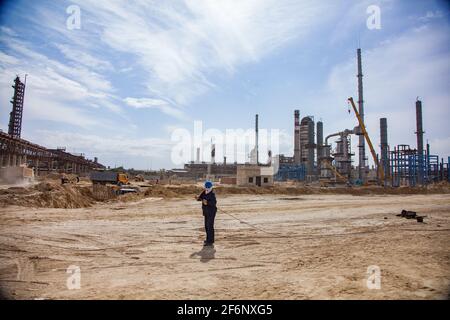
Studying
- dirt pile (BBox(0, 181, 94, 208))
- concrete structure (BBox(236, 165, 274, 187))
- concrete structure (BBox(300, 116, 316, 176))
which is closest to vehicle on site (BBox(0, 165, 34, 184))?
dirt pile (BBox(0, 181, 94, 208))

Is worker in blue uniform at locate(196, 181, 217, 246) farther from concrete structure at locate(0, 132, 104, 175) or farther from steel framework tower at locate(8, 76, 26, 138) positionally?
steel framework tower at locate(8, 76, 26, 138)

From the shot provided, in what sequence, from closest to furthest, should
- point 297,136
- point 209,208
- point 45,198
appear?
point 209,208 < point 45,198 < point 297,136

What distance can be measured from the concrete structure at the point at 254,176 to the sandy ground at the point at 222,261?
87.6ft

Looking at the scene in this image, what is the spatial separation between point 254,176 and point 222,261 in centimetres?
3088

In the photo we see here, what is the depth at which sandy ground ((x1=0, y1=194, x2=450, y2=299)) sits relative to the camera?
3.60 metres

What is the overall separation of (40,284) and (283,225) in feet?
24.3

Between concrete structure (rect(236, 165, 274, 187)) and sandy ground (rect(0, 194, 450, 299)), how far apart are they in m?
26.7

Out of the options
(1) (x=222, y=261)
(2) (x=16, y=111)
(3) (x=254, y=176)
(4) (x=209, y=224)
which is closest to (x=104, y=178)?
(3) (x=254, y=176)

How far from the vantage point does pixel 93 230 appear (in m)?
7.96

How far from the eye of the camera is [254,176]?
35.7 metres

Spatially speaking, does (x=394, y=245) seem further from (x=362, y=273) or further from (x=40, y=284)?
(x=40, y=284)

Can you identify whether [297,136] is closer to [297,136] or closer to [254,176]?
[297,136]

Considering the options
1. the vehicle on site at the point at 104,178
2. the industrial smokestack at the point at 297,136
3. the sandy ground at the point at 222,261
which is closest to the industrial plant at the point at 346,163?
the industrial smokestack at the point at 297,136
